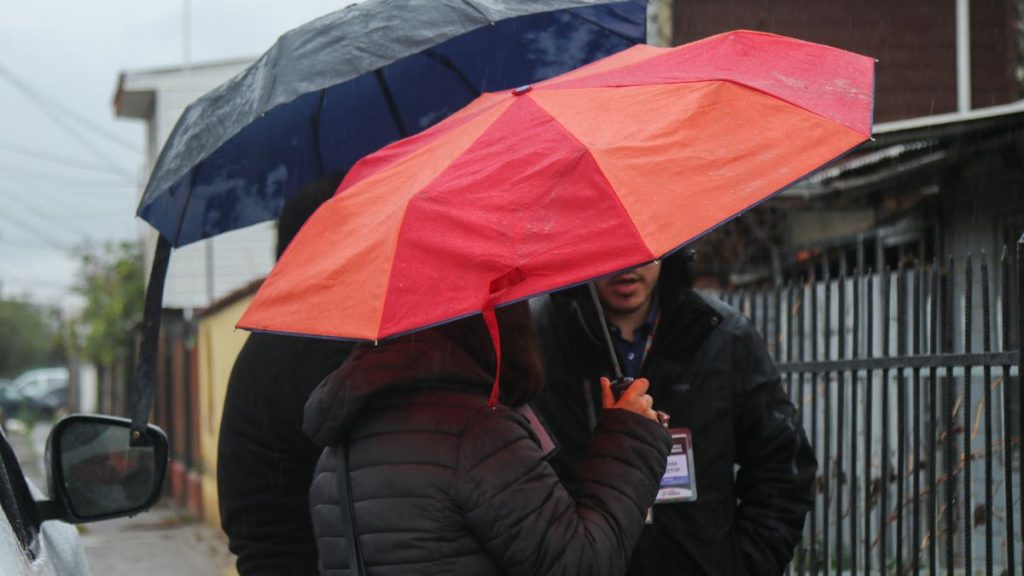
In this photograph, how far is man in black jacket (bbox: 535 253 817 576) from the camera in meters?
3.37

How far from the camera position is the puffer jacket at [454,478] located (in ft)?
7.71

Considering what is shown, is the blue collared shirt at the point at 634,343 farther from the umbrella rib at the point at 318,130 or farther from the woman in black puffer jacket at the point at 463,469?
the umbrella rib at the point at 318,130

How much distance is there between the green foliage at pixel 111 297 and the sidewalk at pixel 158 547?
8905mm

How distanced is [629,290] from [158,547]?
973 centimetres

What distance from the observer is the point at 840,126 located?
8.29ft

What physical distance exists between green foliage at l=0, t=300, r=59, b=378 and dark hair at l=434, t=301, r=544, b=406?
90.1 meters

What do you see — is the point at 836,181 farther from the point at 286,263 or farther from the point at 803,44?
the point at 286,263

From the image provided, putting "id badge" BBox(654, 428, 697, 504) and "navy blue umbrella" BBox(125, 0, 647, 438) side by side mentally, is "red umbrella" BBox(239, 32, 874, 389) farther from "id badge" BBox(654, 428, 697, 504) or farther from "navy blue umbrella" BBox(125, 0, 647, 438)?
"id badge" BBox(654, 428, 697, 504)

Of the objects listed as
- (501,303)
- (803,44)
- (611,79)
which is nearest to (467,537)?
Result: (501,303)

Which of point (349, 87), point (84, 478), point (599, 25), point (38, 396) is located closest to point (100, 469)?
point (84, 478)

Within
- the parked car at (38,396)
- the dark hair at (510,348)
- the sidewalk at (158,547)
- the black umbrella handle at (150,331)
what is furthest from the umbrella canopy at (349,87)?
the parked car at (38,396)

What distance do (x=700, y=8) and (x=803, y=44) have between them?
865 cm

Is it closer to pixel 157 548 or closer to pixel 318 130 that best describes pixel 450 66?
pixel 318 130

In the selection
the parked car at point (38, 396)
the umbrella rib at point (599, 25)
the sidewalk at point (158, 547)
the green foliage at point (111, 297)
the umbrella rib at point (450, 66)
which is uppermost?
the umbrella rib at point (599, 25)
